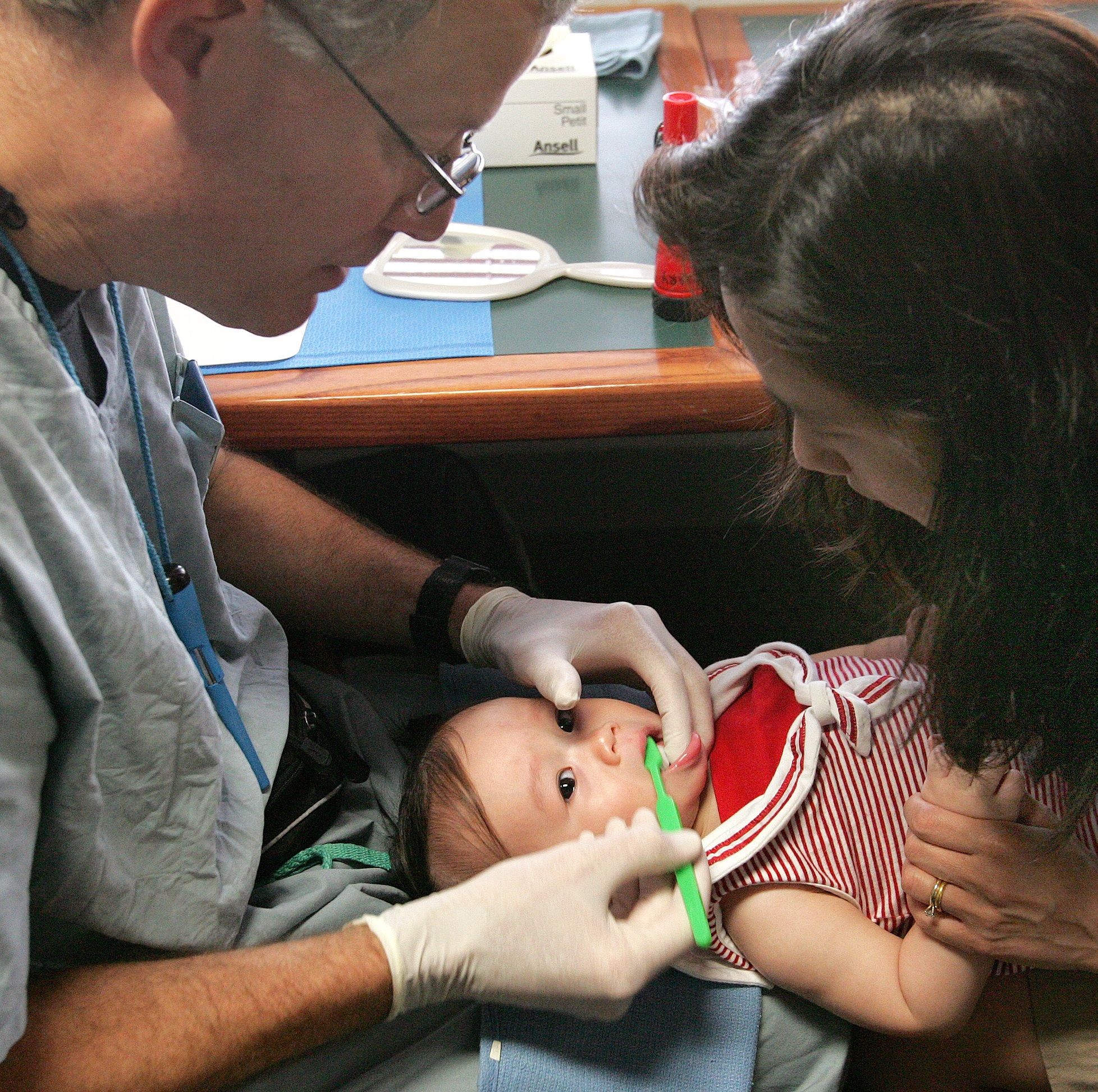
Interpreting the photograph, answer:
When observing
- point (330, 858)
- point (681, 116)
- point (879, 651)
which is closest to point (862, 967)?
point (879, 651)

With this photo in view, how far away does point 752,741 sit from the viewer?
1.24m

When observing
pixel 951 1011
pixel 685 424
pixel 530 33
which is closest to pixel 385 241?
pixel 530 33

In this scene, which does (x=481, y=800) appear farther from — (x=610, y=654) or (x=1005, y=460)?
(x=1005, y=460)

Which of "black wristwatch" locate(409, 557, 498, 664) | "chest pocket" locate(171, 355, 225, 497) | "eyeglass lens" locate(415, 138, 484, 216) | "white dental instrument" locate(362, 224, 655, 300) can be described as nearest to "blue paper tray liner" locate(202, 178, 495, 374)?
"white dental instrument" locate(362, 224, 655, 300)

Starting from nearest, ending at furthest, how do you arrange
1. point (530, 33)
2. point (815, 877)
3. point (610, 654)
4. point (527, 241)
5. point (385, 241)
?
point (530, 33), point (385, 241), point (815, 877), point (610, 654), point (527, 241)

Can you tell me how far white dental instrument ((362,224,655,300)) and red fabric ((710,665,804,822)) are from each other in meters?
0.59

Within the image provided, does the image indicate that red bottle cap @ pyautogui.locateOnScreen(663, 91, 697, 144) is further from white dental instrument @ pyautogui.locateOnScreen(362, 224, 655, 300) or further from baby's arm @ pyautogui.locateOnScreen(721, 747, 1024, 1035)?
baby's arm @ pyautogui.locateOnScreen(721, 747, 1024, 1035)

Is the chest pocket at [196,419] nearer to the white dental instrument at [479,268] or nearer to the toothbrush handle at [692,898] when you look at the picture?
the white dental instrument at [479,268]

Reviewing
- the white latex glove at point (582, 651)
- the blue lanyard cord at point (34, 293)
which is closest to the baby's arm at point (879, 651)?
the white latex glove at point (582, 651)

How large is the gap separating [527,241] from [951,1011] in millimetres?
1137

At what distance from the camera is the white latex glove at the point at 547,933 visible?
3.01 feet

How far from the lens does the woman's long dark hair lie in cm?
65

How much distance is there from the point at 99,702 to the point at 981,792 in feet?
2.53

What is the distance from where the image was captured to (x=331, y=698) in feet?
4.29
